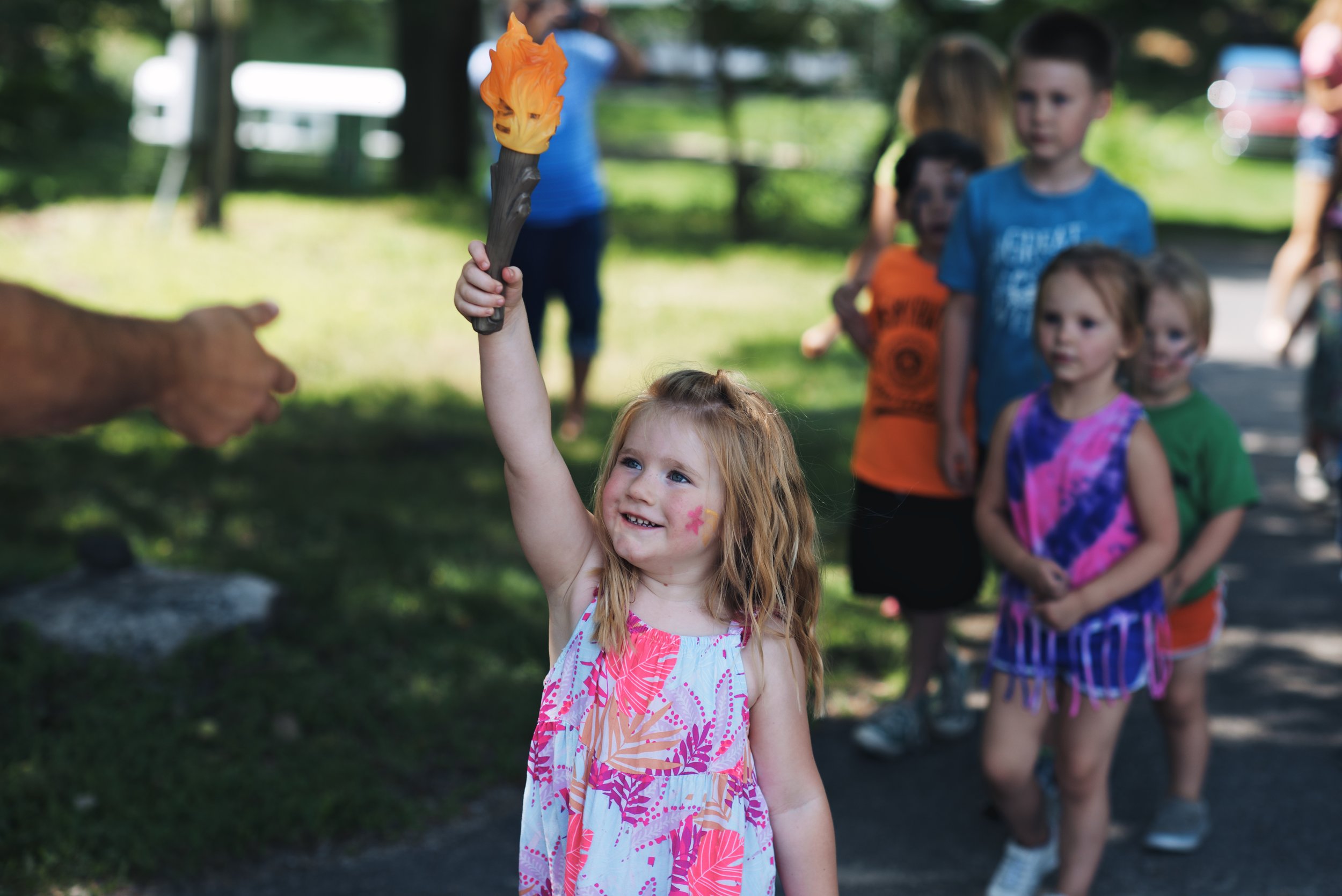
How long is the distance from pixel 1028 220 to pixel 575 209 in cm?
314

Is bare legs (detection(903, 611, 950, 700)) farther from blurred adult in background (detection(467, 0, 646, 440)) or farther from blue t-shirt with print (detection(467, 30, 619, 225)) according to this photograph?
blue t-shirt with print (detection(467, 30, 619, 225))

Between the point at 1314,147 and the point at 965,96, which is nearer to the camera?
the point at 965,96

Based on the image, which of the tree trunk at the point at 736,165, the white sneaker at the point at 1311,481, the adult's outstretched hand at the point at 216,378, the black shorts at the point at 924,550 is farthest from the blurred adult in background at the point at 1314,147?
the tree trunk at the point at 736,165

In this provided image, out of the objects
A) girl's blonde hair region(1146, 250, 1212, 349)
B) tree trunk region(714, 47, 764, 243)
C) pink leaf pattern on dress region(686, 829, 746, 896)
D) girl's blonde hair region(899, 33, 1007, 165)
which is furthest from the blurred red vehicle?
pink leaf pattern on dress region(686, 829, 746, 896)

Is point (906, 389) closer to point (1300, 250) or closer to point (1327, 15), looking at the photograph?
point (1327, 15)

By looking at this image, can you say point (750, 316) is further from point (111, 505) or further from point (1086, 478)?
point (1086, 478)

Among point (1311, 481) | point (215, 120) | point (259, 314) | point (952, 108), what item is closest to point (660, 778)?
point (259, 314)

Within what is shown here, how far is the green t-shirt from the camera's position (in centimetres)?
297

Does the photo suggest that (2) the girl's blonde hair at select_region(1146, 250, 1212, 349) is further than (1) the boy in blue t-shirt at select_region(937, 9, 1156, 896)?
No

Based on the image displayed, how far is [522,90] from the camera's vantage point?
1606 millimetres

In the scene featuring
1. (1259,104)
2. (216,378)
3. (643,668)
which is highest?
(1259,104)

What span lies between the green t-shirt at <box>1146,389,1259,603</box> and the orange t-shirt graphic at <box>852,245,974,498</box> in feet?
1.93

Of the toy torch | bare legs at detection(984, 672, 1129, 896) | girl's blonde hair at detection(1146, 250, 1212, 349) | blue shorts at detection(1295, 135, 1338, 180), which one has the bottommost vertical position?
bare legs at detection(984, 672, 1129, 896)

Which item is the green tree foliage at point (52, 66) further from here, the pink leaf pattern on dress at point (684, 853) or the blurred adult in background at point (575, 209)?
the pink leaf pattern on dress at point (684, 853)
